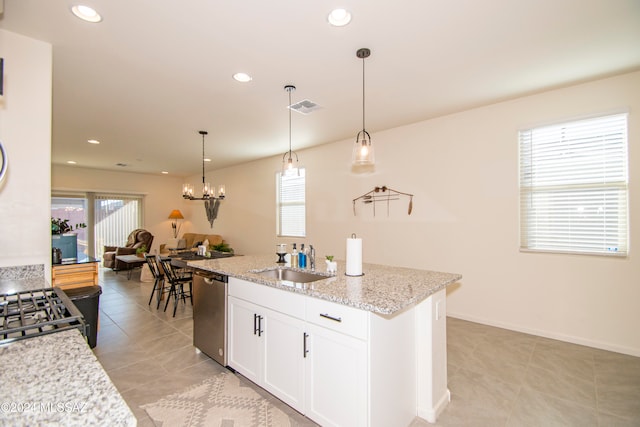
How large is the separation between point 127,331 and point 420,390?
3328 mm

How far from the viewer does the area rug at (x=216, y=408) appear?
6.44 feet

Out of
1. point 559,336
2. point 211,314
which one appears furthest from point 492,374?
point 211,314

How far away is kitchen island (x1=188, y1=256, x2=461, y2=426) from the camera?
162 cm

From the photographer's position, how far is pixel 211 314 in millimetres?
2709

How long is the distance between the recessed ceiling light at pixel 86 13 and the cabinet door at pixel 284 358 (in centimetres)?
231

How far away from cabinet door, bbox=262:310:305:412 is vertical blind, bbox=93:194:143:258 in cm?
778

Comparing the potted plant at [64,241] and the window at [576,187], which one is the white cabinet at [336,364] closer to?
the window at [576,187]

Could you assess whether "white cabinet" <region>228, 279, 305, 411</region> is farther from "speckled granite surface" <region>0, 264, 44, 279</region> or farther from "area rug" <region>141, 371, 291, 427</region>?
"speckled granite surface" <region>0, 264, 44, 279</region>

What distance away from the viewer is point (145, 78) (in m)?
2.85

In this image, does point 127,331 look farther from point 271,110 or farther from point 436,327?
point 436,327

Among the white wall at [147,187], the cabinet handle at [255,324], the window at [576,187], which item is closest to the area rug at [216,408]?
the cabinet handle at [255,324]

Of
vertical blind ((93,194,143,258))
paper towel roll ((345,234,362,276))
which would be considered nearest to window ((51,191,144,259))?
vertical blind ((93,194,143,258))

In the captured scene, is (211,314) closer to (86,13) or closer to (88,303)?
(88,303)

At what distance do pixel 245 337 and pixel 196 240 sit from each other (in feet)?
20.7
